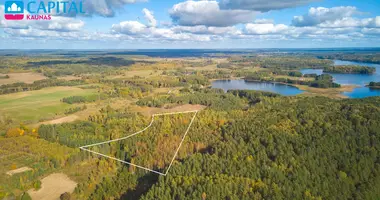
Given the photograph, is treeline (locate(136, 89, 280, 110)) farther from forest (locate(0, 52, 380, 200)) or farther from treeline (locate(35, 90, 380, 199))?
treeline (locate(35, 90, 380, 199))

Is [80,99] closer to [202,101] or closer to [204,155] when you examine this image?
[202,101]

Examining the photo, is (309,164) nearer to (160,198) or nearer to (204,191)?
(204,191)

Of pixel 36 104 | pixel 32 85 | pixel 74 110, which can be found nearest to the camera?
pixel 74 110

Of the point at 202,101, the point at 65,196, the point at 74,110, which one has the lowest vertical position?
the point at 65,196

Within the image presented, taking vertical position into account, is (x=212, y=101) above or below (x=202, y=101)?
above

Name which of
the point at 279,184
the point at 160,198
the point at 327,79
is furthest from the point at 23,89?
the point at 327,79

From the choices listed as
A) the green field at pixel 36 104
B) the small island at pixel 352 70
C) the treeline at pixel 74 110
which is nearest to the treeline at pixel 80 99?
the green field at pixel 36 104

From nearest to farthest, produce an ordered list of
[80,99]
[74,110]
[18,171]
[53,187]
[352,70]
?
[53,187], [18,171], [74,110], [80,99], [352,70]

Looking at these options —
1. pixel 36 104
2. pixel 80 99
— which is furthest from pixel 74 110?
pixel 80 99
